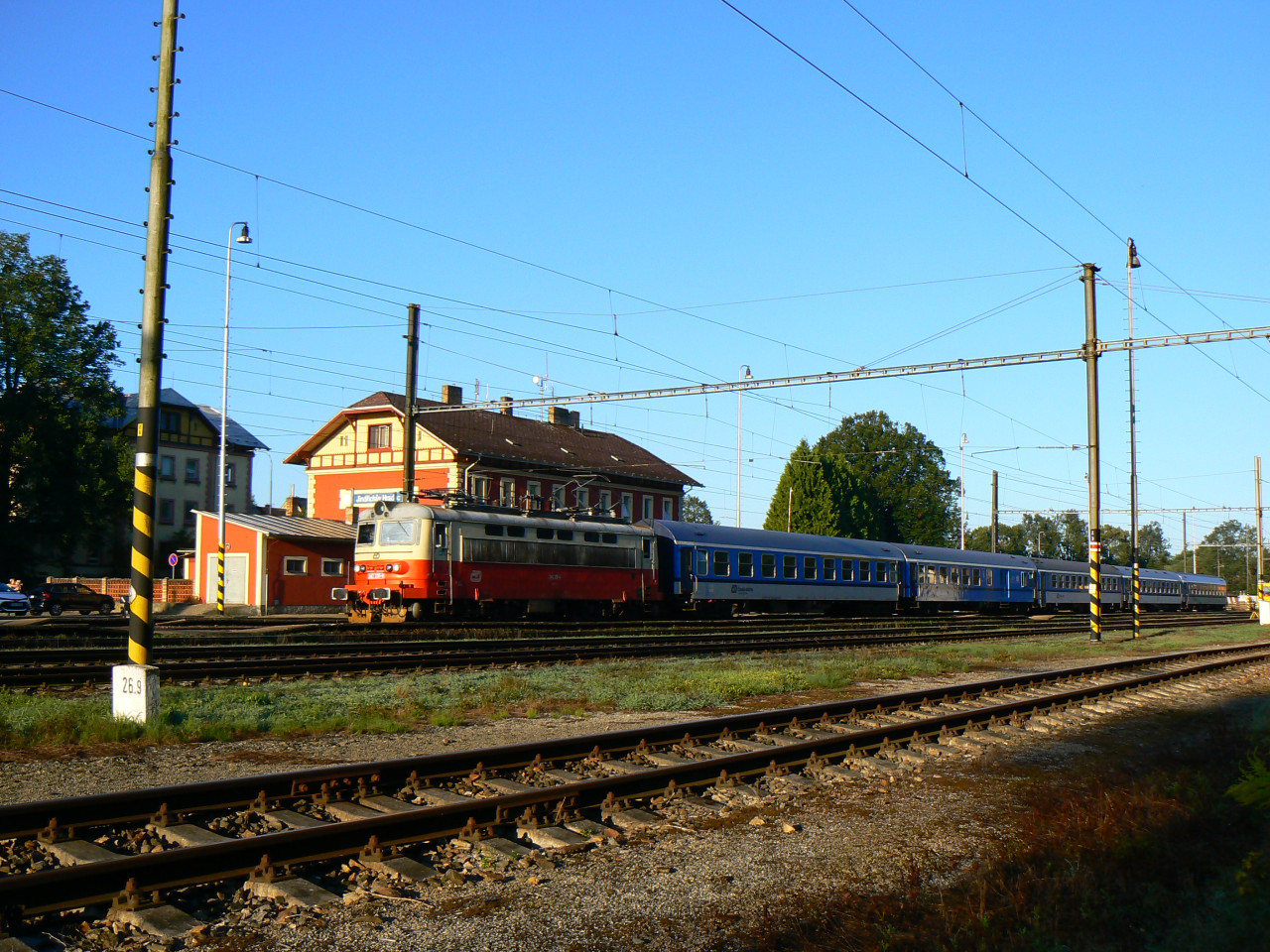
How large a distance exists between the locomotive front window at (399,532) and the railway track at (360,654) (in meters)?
4.19

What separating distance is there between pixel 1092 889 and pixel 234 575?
40.3 metres

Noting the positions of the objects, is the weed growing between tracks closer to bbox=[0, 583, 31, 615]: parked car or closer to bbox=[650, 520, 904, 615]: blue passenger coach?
bbox=[650, 520, 904, 615]: blue passenger coach

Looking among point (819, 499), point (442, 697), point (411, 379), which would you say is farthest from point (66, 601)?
point (819, 499)

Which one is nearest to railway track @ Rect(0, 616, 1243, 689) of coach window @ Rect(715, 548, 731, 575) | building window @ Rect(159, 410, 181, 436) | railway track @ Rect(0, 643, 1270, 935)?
coach window @ Rect(715, 548, 731, 575)

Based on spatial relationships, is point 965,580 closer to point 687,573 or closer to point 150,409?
point 687,573

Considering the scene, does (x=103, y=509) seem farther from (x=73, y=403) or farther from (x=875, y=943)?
(x=875, y=943)

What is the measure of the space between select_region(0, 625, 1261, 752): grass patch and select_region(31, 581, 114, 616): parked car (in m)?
29.3

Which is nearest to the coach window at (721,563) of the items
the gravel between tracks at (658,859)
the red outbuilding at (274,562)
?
the red outbuilding at (274,562)

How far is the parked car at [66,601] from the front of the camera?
132 ft

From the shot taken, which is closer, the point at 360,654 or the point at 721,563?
the point at 360,654

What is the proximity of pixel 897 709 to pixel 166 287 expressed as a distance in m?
9.79

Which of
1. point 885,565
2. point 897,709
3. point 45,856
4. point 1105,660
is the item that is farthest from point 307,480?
point 45,856

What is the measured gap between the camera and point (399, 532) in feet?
85.8

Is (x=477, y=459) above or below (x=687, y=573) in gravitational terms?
above
